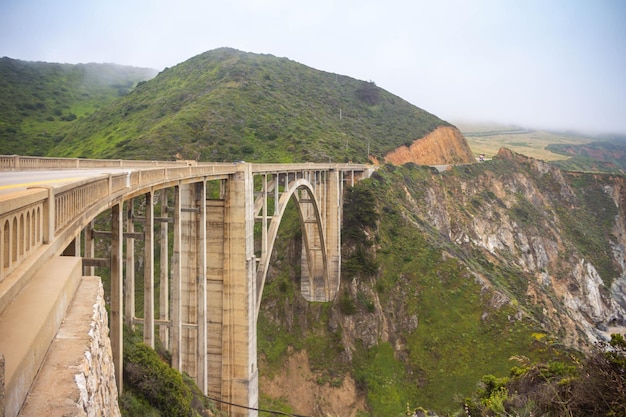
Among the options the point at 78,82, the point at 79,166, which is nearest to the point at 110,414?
the point at 79,166

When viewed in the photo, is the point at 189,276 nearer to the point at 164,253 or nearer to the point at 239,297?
the point at 239,297

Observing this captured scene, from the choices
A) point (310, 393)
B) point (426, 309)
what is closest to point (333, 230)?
point (426, 309)

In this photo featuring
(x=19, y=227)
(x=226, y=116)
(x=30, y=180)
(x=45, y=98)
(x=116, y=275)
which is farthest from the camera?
(x=45, y=98)

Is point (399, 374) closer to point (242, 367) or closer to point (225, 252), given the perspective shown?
point (242, 367)

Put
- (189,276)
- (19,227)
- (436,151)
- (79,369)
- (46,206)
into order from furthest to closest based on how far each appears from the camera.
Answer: (436,151) → (189,276) → (46,206) → (19,227) → (79,369)

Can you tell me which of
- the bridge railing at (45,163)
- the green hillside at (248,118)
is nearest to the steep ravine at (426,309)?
the green hillside at (248,118)

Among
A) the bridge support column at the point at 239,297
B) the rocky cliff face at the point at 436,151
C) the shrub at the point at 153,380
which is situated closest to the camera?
the shrub at the point at 153,380

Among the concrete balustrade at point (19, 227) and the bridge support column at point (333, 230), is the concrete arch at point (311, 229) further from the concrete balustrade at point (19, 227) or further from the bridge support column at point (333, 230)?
the concrete balustrade at point (19, 227)
